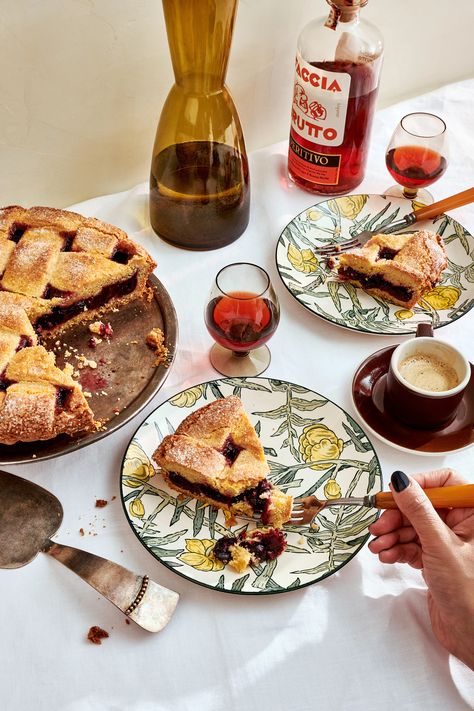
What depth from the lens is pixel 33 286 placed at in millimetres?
1614

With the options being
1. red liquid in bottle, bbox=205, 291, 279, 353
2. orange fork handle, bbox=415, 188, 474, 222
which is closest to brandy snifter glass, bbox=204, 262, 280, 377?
red liquid in bottle, bbox=205, 291, 279, 353

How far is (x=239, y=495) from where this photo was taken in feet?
4.35

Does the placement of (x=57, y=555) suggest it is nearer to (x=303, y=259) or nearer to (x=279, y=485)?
(x=279, y=485)

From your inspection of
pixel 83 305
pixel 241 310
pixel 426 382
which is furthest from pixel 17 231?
pixel 426 382

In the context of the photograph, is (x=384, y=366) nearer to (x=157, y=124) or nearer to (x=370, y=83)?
(x=370, y=83)

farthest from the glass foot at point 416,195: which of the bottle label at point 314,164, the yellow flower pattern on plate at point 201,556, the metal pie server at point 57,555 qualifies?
the metal pie server at point 57,555

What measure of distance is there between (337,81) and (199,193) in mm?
399

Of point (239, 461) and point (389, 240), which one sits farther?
point (389, 240)

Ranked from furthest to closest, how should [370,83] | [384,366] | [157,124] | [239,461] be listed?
[157,124] → [370,83] → [384,366] → [239,461]

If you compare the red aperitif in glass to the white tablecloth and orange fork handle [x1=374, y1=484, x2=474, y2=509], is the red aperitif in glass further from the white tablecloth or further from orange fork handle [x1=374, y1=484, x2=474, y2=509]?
orange fork handle [x1=374, y1=484, x2=474, y2=509]

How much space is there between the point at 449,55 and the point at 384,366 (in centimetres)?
123

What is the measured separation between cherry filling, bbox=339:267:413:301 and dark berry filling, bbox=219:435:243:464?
561mm

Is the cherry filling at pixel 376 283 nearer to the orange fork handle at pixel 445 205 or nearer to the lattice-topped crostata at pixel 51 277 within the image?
the orange fork handle at pixel 445 205

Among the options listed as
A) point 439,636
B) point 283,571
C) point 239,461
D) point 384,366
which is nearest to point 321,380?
point 384,366
